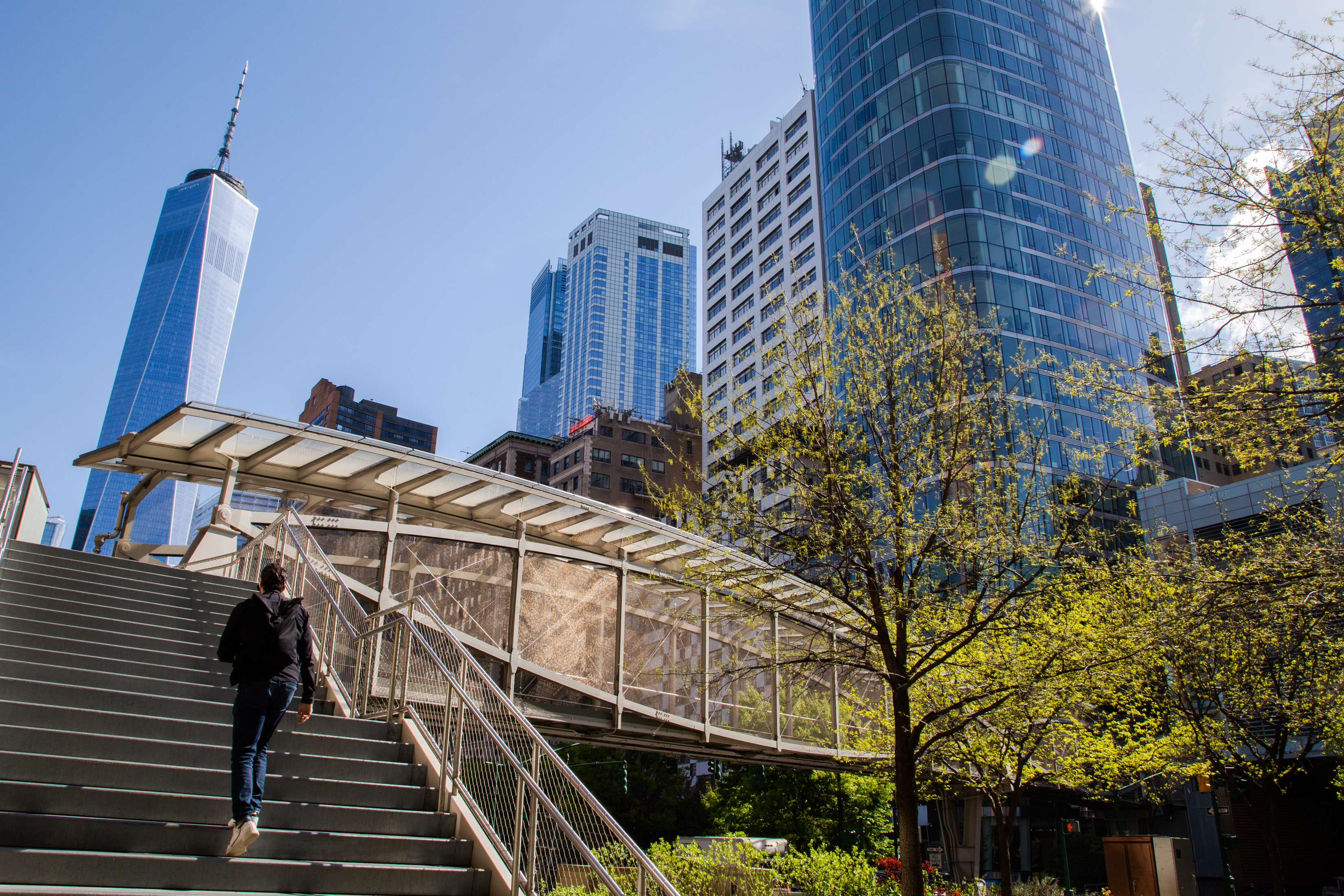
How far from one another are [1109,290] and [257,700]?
64.0 metres

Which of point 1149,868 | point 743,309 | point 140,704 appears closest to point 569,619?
point 1149,868

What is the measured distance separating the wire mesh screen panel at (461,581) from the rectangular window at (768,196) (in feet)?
246

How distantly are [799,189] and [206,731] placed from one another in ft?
272

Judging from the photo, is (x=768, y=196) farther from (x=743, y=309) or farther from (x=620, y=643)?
(x=620, y=643)

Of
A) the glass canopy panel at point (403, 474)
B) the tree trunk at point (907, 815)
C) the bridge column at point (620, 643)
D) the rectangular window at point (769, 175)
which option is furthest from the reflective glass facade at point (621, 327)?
the tree trunk at point (907, 815)

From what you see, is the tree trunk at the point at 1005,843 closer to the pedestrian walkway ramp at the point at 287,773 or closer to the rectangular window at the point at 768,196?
the pedestrian walkway ramp at the point at 287,773

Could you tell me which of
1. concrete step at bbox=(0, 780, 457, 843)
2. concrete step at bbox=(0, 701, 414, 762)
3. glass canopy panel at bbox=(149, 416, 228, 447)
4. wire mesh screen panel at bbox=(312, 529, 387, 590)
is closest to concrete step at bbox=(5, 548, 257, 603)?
concrete step at bbox=(0, 701, 414, 762)

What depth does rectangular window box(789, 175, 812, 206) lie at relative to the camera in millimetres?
82125

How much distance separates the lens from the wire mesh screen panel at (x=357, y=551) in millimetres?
17266

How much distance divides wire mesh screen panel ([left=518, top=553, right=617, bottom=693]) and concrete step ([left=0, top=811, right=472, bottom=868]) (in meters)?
13.1

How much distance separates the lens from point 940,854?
35688 millimetres

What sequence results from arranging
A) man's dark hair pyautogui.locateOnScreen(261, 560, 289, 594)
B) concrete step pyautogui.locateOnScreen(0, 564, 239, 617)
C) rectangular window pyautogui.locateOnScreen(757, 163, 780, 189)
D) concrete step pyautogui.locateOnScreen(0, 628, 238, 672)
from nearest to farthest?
1. man's dark hair pyautogui.locateOnScreen(261, 560, 289, 594)
2. concrete step pyautogui.locateOnScreen(0, 628, 238, 672)
3. concrete step pyautogui.locateOnScreen(0, 564, 239, 617)
4. rectangular window pyautogui.locateOnScreen(757, 163, 780, 189)

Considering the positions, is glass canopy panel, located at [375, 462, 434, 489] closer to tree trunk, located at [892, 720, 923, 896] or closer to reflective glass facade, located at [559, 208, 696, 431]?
tree trunk, located at [892, 720, 923, 896]

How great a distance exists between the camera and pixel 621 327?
194m
